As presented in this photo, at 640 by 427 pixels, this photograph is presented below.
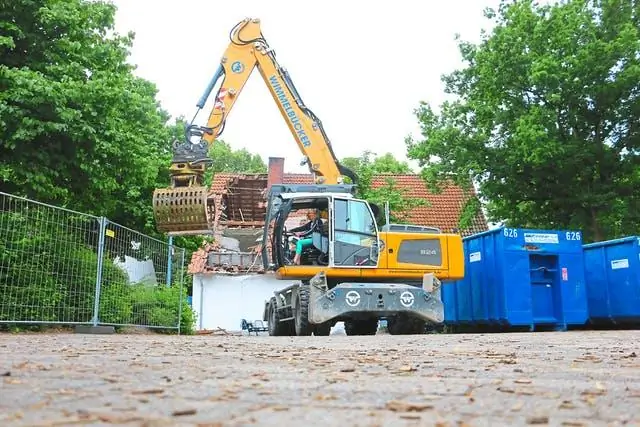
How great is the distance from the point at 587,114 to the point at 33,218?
54.1ft

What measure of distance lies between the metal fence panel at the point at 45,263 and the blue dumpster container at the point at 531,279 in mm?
7586

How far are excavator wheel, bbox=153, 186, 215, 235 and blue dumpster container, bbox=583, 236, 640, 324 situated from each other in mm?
8396

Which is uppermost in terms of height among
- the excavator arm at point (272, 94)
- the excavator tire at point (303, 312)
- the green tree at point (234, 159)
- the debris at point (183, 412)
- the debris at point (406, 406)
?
the green tree at point (234, 159)

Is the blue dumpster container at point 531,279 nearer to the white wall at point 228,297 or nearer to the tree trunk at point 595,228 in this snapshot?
the tree trunk at point 595,228

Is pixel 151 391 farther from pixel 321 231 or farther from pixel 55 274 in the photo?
pixel 321 231

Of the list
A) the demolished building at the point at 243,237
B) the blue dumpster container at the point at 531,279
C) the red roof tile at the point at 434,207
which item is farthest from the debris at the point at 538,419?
the red roof tile at the point at 434,207

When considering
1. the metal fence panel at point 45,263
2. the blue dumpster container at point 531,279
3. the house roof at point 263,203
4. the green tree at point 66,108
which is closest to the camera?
the metal fence panel at point 45,263

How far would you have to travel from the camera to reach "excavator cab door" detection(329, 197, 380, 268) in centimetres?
1214

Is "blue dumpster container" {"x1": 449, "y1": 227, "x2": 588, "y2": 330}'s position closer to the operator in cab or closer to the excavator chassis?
the excavator chassis

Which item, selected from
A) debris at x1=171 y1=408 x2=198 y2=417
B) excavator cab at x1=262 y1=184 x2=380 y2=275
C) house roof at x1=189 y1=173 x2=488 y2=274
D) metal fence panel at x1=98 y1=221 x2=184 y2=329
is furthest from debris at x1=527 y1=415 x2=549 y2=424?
house roof at x1=189 y1=173 x2=488 y2=274

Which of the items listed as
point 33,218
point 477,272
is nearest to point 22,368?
point 33,218

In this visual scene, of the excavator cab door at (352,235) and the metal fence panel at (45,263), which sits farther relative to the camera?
the excavator cab door at (352,235)

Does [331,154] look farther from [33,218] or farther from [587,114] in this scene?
[587,114]

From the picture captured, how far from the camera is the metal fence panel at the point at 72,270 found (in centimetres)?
981
